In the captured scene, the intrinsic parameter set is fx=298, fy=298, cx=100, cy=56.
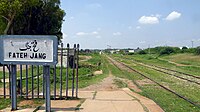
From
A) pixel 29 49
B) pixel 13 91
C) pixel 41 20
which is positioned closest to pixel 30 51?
pixel 29 49

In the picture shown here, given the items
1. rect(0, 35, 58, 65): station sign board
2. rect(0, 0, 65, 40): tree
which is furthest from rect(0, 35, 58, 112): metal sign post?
rect(0, 0, 65, 40): tree

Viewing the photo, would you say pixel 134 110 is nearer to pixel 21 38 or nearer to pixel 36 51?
pixel 36 51

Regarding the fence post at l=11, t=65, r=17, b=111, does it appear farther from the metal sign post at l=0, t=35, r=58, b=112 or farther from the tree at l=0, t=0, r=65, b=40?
the tree at l=0, t=0, r=65, b=40

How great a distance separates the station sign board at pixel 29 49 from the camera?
7348 millimetres

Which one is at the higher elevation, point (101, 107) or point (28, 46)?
point (28, 46)

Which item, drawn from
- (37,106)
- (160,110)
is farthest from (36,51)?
(160,110)

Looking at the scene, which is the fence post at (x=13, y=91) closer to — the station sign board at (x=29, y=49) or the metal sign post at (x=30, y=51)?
the metal sign post at (x=30, y=51)

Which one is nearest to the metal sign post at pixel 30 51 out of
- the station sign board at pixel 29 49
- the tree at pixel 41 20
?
the station sign board at pixel 29 49

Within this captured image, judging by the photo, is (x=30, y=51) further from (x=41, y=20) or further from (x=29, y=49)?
(x=41, y=20)

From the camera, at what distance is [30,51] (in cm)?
743

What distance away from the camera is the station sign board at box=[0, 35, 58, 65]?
7.35 m

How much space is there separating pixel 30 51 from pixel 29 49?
55 mm

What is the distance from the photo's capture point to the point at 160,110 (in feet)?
26.5

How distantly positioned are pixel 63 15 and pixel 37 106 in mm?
31763
